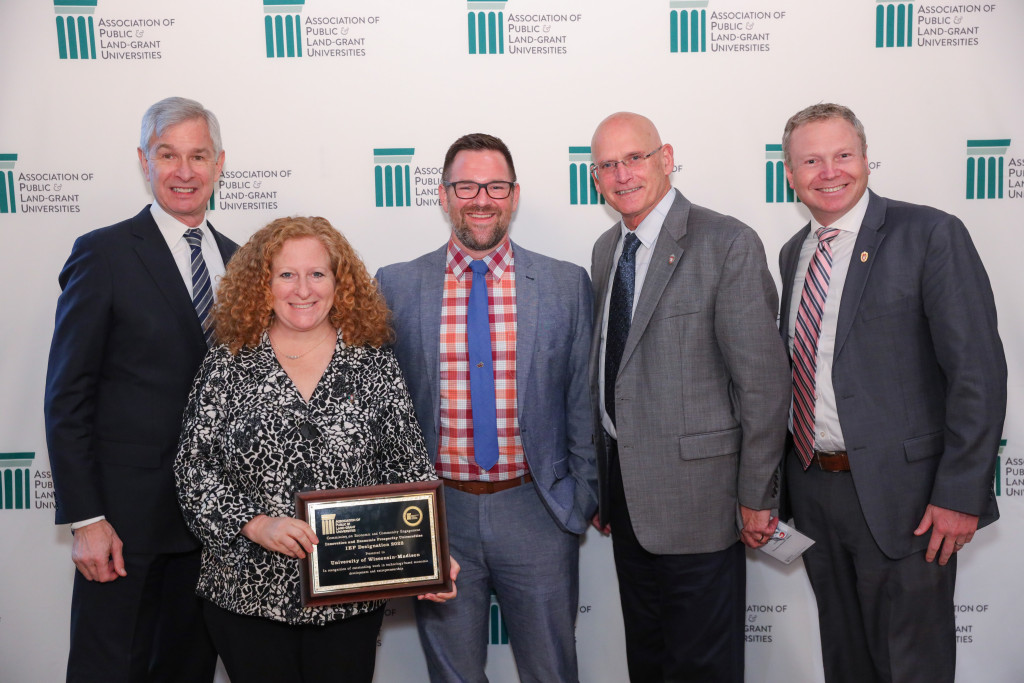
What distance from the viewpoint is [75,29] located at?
120 inches

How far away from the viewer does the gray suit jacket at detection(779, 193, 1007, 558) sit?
2.15m

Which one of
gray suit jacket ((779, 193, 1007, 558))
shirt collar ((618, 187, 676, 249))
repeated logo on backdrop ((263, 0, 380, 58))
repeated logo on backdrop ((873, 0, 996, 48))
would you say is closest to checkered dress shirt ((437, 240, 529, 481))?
shirt collar ((618, 187, 676, 249))

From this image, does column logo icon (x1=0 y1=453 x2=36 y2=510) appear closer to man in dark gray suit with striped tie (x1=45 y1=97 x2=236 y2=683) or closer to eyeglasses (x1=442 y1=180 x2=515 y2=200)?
man in dark gray suit with striped tie (x1=45 y1=97 x2=236 y2=683)

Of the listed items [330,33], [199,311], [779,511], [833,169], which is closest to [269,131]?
[330,33]

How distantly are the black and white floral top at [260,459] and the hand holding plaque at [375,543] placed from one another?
0.38 feet

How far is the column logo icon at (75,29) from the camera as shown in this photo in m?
3.04

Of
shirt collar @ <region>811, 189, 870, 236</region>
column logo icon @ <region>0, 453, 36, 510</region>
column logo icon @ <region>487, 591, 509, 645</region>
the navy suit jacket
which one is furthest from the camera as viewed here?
column logo icon @ <region>487, 591, 509, 645</region>

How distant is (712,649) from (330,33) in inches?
109

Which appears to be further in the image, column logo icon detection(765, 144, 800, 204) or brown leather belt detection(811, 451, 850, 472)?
column logo icon detection(765, 144, 800, 204)

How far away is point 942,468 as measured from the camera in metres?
2.18

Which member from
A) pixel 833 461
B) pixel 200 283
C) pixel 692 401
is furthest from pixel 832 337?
pixel 200 283

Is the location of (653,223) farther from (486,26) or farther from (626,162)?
(486,26)

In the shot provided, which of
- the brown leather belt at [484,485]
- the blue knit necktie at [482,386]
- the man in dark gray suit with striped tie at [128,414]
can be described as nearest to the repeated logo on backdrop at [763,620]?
the brown leather belt at [484,485]

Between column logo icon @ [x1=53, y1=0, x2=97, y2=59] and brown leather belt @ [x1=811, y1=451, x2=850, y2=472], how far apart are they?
3231 millimetres
